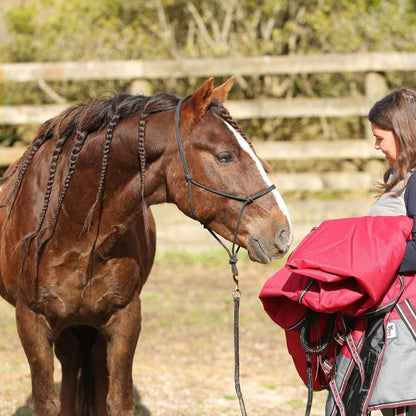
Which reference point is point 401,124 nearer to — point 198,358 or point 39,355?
point 39,355

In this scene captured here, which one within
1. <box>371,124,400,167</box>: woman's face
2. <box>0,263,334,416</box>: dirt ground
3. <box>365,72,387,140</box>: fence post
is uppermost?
<box>371,124,400,167</box>: woman's face

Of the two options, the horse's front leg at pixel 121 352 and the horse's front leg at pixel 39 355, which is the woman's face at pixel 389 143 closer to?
the horse's front leg at pixel 121 352

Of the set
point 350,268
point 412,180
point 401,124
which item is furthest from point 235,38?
point 350,268

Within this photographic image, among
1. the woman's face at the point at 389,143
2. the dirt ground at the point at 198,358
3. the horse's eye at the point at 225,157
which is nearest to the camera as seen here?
the woman's face at the point at 389,143

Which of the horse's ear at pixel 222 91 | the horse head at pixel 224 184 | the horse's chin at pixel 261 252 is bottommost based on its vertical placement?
the horse's chin at pixel 261 252

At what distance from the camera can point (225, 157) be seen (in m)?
2.86

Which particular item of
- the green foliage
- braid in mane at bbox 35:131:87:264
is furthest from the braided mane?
the green foliage

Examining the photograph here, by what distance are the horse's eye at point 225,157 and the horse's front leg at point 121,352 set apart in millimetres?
849

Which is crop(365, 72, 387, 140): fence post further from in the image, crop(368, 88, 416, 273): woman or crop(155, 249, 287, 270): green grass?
crop(368, 88, 416, 273): woman

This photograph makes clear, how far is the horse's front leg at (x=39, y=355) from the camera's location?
320 cm

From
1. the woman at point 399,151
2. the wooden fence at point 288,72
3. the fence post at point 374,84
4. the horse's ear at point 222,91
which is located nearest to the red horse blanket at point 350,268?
the woman at point 399,151

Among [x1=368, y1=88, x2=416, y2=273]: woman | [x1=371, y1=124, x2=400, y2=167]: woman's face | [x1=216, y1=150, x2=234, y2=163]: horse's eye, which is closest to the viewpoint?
[x1=368, y1=88, x2=416, y2=273]: woman

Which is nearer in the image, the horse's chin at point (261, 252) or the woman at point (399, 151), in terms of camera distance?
the woman at point (399, 151)

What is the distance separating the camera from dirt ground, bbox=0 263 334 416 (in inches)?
179
